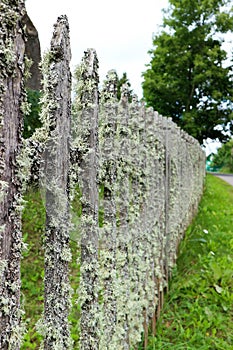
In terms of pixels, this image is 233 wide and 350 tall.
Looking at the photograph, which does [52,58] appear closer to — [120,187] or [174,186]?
[120,187]

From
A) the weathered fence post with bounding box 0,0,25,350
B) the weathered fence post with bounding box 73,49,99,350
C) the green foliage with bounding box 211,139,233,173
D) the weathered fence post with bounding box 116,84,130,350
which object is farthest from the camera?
the green foliage with bounding box 211,139,233,173

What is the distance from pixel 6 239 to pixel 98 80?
0.88 metres

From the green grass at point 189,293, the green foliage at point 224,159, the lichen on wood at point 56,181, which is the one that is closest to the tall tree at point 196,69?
the green foliage at point 224,159

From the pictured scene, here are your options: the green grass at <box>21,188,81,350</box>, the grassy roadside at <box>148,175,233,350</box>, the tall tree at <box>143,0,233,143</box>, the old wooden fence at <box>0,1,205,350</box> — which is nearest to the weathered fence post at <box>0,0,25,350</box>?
the old wooden fence at <box>0,1,205,350</box>

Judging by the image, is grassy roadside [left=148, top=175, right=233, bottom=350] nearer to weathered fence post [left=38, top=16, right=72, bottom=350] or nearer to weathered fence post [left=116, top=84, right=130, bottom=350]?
weathered fence post [left=116, top=84, right=130, bottom=350]

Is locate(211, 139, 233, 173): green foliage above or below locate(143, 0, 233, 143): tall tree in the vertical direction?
below

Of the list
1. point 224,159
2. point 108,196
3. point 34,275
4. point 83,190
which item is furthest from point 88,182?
point 224,159

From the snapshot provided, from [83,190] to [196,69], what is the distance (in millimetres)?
23607

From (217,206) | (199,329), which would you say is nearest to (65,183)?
(199,329)

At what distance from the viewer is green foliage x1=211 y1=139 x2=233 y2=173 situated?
109ft

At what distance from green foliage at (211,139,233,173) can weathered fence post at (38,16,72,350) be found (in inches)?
1223

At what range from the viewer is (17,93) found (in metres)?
1.08

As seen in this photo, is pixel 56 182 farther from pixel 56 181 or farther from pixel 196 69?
pixel 196 69

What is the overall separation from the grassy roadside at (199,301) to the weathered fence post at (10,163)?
7.11ft
